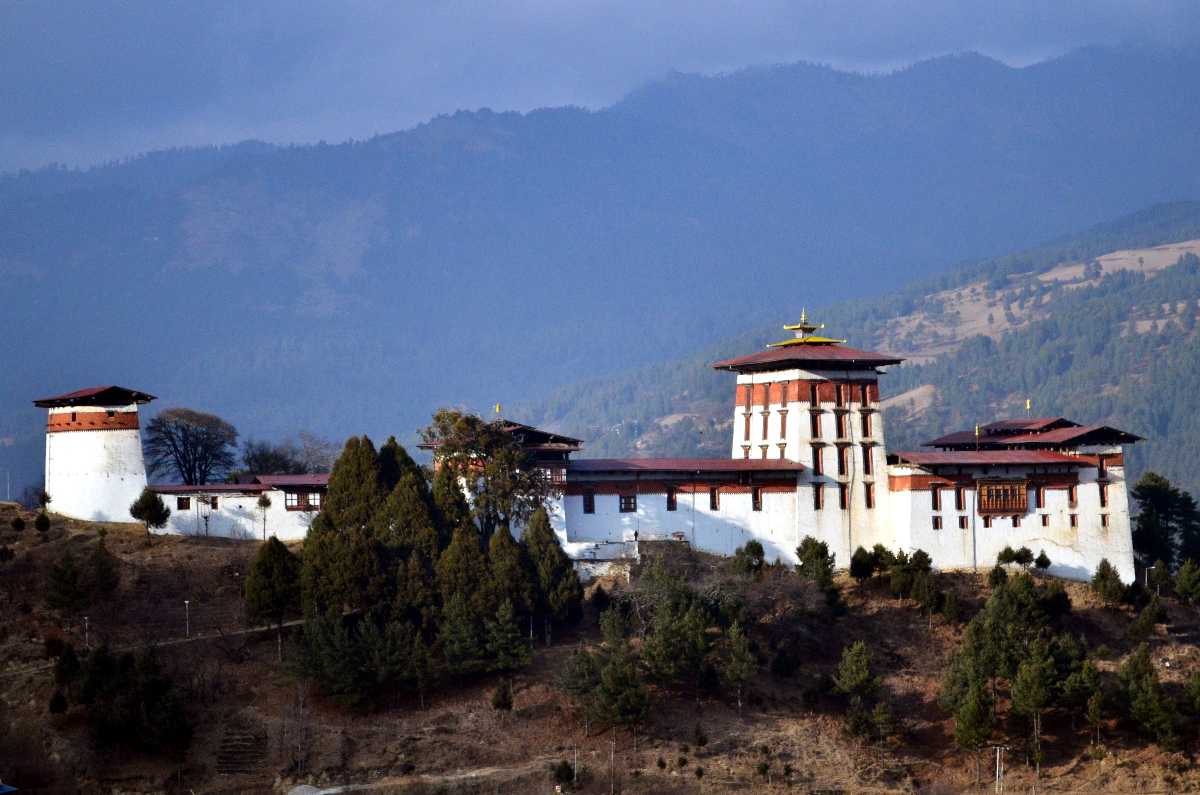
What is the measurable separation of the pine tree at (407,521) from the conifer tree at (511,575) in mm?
2761

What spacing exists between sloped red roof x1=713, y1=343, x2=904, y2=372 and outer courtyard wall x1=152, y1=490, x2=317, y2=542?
77.7 ft

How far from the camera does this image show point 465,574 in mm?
80625

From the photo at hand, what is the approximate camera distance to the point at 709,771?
244 ft

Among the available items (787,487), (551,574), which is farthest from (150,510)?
(787,487)

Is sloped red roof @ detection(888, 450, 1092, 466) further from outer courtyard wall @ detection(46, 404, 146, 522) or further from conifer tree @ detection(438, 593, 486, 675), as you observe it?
outer courtyard wall @ detection(46, 404, 146, 522)

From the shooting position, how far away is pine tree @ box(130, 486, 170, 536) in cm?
8712

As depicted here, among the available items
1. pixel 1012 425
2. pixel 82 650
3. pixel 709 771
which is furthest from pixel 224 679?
pixel 1012 425

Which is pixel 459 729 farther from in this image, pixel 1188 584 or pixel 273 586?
pixel 1188 584

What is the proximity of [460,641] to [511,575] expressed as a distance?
4.54 meters

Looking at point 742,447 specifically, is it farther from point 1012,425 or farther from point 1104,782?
point 1104,782

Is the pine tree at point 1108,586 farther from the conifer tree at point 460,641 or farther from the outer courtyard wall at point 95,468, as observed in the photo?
the outer courtyard wall at point 95,468

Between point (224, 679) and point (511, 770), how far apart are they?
12.5m

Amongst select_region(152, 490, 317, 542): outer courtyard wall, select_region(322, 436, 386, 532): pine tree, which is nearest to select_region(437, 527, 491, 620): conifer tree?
select_region(322, 436, 386, 532): pine tree

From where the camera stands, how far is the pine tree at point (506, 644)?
3063 inches
